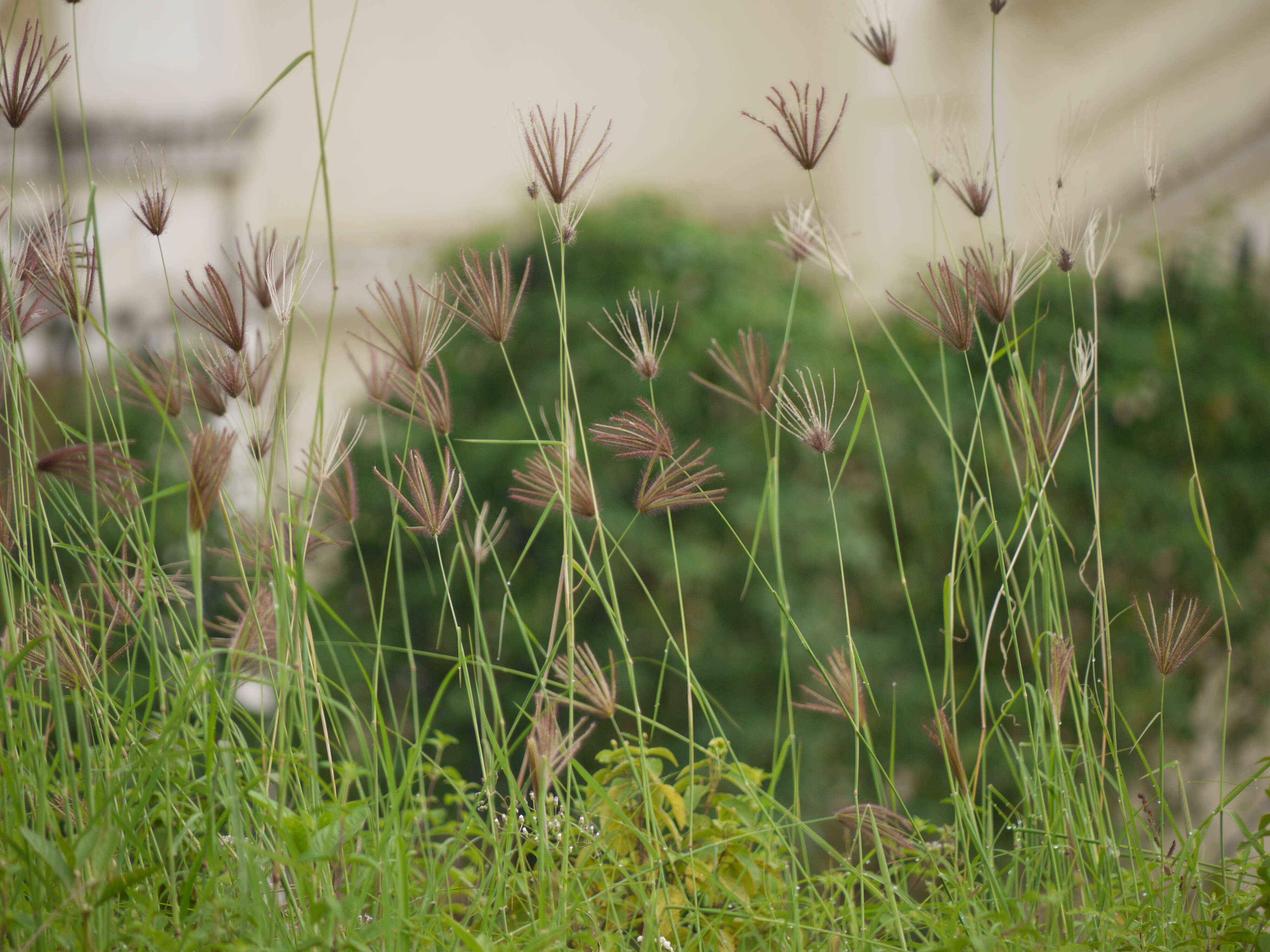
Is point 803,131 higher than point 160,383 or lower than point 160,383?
higher

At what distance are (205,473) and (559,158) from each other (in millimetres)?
389

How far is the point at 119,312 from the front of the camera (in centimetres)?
337

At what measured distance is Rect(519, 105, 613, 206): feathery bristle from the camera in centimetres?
81

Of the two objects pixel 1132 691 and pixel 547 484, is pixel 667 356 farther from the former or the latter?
pixel 547 484

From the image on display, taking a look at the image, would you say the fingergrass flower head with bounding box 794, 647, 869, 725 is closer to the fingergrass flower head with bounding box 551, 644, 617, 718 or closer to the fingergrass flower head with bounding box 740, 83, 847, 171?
the fingergrass flower head with bounding box 551, 644, 617, 718

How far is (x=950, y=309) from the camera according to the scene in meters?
0.86

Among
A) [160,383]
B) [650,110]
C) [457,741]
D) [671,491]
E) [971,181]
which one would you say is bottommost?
[457,741]

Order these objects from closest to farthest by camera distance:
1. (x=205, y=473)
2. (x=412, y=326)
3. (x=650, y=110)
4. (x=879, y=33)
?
(x=205, y=473) < (x=412, y=326) < (x=879, y=33) < (x=650, y=110)

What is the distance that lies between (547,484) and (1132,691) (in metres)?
2.35

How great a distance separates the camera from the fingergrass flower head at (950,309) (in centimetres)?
84

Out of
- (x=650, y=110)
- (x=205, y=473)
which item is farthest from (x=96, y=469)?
(x=650, y=110)

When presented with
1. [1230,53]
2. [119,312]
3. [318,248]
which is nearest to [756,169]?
[318,248]

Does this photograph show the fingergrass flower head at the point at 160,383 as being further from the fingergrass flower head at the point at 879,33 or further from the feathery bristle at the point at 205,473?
the fingergrass flower head at the point at 879,33

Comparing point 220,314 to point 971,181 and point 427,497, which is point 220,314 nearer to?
point 427,497
